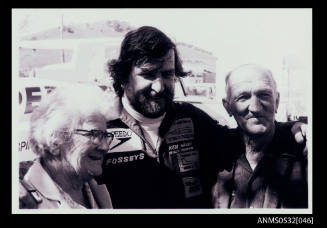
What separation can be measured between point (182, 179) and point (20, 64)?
1.73 metres

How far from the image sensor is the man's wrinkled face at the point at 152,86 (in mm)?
3324

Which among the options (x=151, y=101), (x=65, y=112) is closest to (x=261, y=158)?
(x=151, y=101)

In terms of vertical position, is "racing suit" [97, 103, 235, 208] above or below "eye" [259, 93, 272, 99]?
below

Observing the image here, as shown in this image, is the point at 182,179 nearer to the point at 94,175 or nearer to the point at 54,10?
the point at 94,175

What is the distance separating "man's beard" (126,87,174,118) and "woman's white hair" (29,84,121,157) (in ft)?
0.53

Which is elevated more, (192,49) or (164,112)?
(192,49)

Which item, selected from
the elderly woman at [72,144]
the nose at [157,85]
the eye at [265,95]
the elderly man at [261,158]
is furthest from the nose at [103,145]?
the eye at [265,95]

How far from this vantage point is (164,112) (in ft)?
11.2

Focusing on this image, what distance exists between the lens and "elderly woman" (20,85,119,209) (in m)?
3.36

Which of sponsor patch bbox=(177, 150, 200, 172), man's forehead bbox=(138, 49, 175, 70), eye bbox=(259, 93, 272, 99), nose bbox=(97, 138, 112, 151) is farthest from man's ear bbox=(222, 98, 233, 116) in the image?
nose bbox=(97, 138, 112, 151)

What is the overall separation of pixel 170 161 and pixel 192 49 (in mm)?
983

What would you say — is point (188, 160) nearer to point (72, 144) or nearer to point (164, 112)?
point (164, 112)

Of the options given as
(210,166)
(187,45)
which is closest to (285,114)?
(210,166)

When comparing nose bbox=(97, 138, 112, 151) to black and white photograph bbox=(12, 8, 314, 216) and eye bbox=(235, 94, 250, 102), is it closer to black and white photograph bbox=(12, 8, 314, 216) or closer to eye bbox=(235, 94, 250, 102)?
black and white photograph bbox=(12, 8, 314, 216)
